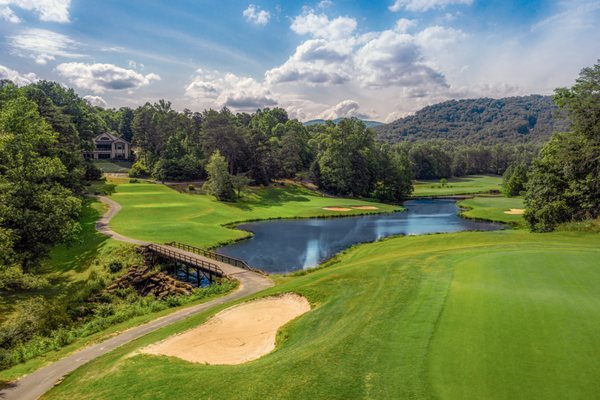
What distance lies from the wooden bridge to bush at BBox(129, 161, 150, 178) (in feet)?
196

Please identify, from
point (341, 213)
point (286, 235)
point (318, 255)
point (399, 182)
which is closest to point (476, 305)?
point (318, 255)

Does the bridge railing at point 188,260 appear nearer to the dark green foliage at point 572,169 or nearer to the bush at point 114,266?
the bush at point 114,266

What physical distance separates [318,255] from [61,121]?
56794 millimetres

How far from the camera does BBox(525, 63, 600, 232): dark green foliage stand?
Answer: 4203cm

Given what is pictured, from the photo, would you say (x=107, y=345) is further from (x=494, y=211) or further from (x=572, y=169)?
(x=494, y=211)

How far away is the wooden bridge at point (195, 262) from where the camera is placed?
34.5 m

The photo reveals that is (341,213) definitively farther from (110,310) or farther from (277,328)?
(277,328)

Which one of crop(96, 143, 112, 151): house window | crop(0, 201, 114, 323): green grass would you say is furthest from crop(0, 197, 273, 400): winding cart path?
crop(96, 143, 112, 151): house window

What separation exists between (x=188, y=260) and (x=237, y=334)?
19985mm

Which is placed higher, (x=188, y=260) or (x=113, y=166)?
(x=113, y=166)

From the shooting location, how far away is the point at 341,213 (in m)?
75.8

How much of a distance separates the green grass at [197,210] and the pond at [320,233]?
4000mm

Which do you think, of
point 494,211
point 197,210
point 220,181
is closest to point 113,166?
point 220,181

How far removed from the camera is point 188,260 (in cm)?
3788
